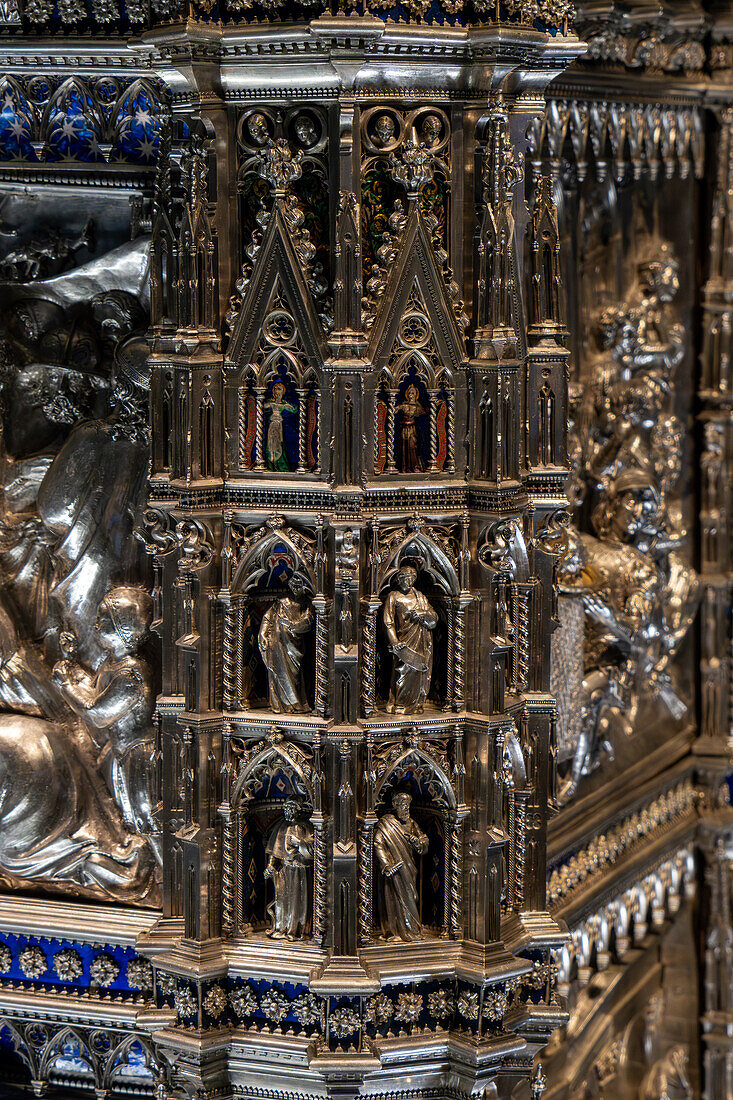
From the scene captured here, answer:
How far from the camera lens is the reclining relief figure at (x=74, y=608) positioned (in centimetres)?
680

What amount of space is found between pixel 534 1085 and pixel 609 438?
2822 mm

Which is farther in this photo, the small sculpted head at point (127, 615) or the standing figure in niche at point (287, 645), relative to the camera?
the small sculpted head at point (127, 615)

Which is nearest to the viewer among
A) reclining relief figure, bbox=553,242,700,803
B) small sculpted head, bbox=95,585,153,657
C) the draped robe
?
the draped robe

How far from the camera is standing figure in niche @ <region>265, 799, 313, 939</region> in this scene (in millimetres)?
6402

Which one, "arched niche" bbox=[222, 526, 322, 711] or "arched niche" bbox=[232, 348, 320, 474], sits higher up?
"arched niche" bbox=[232, 348, 320, 474]

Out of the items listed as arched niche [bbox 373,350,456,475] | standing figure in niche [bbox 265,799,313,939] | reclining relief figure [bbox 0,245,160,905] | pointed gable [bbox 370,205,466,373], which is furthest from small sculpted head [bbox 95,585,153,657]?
pointed gable [bbox 370,205,466,373]

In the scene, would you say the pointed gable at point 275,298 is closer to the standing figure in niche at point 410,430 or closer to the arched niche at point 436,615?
the standing figure in niche at point 410,430

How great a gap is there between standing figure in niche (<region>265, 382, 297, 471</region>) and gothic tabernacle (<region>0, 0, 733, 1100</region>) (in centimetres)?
1

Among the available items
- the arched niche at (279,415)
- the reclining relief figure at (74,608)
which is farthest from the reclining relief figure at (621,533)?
the reclining relief figure at (74,608)

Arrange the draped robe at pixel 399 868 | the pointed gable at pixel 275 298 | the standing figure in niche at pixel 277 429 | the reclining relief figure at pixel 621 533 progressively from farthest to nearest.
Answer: the reclining relief figure at pixel 621 533, the draped robe at pixel 399 868, the standing figure in niche at pixel 277 429, the pointed gable at pixel 275 298

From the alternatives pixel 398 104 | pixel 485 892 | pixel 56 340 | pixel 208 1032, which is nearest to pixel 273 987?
pixel 208 1032

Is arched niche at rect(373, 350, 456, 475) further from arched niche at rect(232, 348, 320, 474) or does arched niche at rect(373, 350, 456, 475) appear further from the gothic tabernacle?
arched niche at rect(232, 348, 320, 474)

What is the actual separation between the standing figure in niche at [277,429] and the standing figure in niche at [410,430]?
0.36m

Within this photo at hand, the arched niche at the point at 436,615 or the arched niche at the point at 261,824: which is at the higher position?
Answer: the arched niche at the point at 436,615
